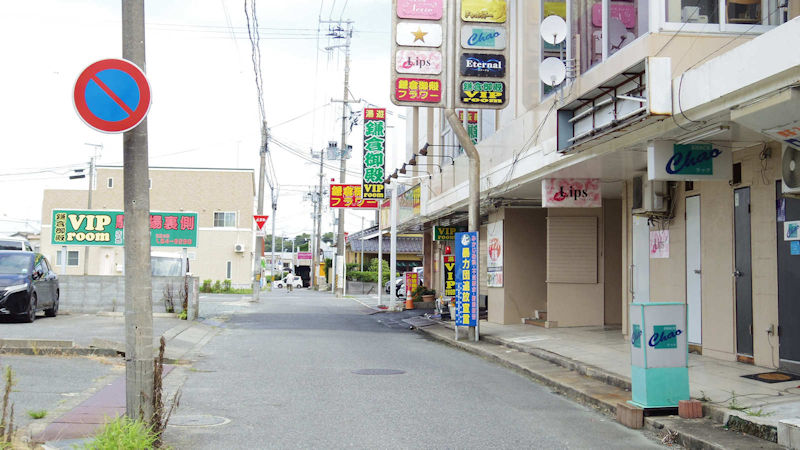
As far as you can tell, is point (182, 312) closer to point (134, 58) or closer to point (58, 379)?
point (58, 379)

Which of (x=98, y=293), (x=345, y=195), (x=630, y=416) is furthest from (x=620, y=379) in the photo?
(x=345, y=195)

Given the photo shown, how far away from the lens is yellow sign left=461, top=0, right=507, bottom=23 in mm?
15188

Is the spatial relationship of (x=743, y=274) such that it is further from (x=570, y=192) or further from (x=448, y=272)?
(x=448, y=272)

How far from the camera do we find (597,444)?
6.55m

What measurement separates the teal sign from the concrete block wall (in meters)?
13.5

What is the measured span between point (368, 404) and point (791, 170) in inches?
220

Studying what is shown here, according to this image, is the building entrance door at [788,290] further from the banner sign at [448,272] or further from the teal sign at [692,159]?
the banner sign at [448,272]

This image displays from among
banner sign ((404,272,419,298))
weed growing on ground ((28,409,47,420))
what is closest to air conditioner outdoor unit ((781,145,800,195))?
weed growing on ground ((28,409,47,420))

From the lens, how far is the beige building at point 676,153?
8.20 meters

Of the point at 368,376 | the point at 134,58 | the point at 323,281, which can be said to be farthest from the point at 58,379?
the point at 323,281

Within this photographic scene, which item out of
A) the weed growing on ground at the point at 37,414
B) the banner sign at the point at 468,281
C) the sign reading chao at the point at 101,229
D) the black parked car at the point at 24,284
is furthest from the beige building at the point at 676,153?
the black parked car at the point at 24,284

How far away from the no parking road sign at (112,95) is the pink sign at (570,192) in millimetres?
9724

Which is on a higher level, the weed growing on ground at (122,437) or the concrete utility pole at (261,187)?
the concrete utility pole at (261,187)

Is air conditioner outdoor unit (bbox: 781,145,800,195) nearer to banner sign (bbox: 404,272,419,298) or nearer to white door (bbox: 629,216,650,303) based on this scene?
white door (bbox: 629,216,650,303)
